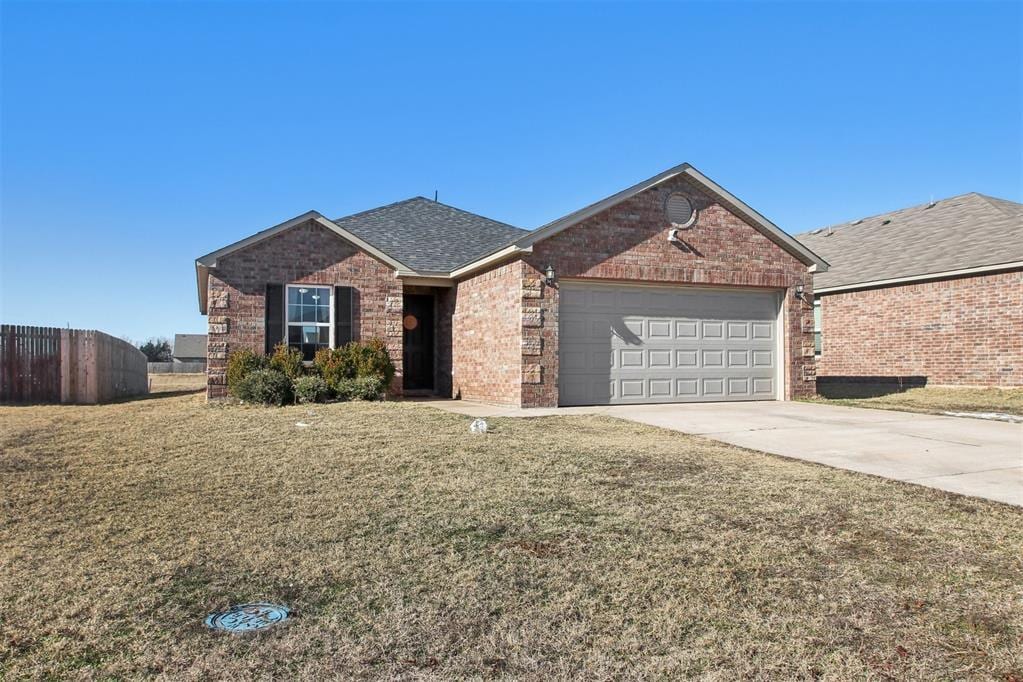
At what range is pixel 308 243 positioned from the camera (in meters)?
15.3

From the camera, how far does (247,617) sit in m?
3.33

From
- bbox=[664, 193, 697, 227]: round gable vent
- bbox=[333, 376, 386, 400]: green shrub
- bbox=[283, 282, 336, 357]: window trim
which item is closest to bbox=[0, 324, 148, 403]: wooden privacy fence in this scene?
bbox=[283, 282, 336, 357]: window trim

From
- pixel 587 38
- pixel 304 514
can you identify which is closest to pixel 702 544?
pixel 304 514

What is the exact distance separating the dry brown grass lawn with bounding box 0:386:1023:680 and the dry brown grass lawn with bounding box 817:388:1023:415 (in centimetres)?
763

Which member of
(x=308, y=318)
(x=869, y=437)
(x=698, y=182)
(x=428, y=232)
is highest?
(x=698, y=182)

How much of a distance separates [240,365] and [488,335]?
509 centimetres

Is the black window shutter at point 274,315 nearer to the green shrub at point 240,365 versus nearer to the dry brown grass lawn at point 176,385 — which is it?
the green shrub at point 240,365

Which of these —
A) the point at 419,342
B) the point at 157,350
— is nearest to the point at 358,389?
the point at 419,342

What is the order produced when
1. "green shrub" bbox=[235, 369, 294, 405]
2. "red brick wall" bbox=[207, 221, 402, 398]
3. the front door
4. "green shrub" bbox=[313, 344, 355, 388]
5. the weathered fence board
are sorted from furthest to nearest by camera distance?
the front door < the weathered fence board < "green shrub" bbox=[313, 344, 355, 388] < "red brick wall" bbox=[207, 221, 402, 398] < "green shrub" bbox=[235, 369, 294, 405]

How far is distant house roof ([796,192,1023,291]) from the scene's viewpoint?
17.5 meters

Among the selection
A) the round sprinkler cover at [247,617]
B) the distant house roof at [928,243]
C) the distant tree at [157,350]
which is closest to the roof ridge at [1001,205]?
the distant house roof at [928,243]

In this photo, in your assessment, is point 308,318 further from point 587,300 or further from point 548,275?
point 587,300

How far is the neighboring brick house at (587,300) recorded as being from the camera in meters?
13.5

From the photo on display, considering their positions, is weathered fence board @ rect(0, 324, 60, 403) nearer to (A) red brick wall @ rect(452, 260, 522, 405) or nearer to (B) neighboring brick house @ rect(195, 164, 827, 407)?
(B) neighboring brick house @ rect(195, 164, 827, 407)
